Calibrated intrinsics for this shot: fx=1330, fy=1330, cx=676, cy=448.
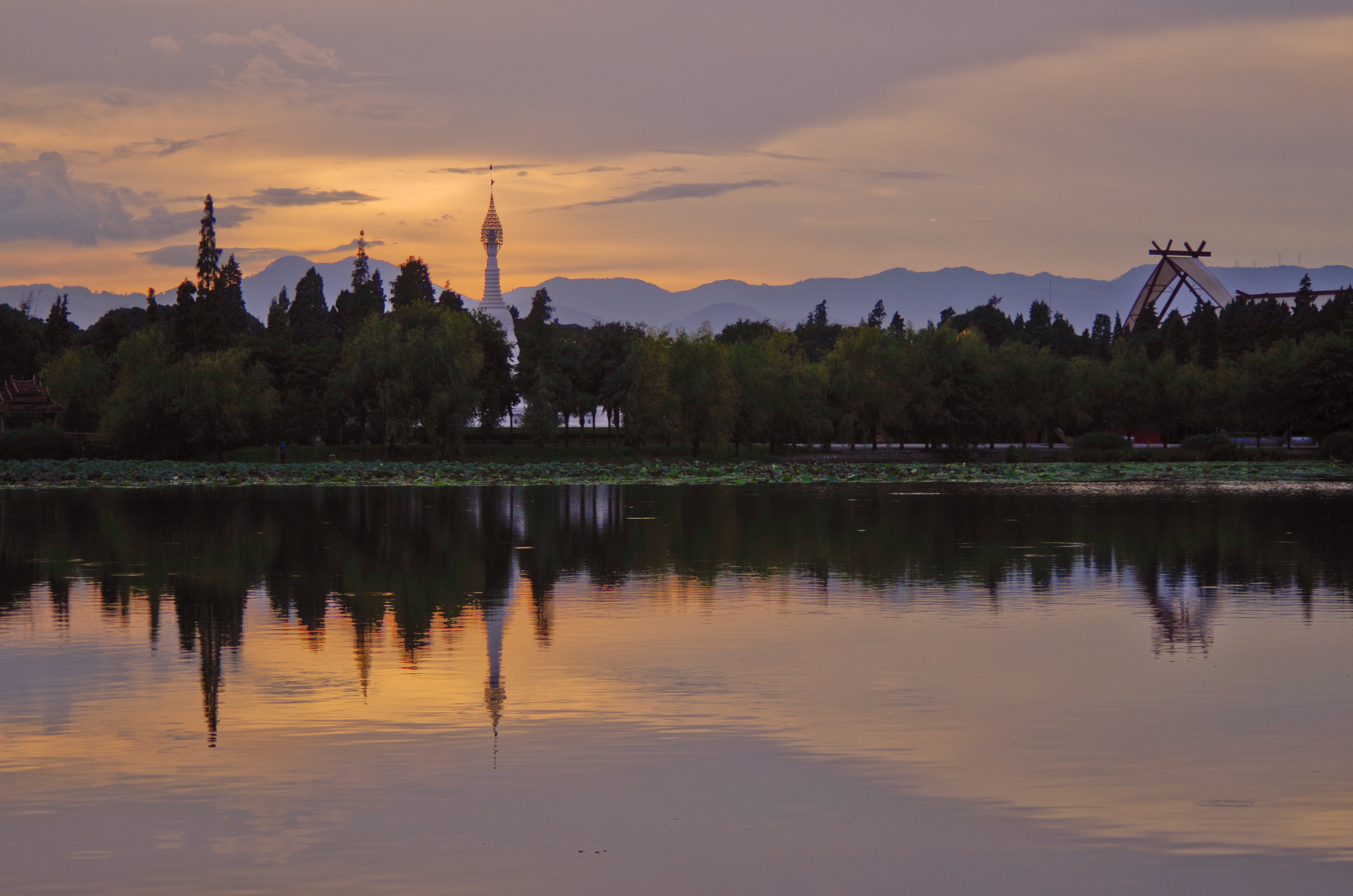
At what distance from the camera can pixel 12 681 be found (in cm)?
1334

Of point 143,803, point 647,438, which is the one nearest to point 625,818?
point 143,803

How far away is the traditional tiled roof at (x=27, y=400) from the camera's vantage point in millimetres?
92250

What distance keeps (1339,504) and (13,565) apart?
35.3m

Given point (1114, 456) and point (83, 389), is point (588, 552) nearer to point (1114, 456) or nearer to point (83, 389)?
point (1114, 456)

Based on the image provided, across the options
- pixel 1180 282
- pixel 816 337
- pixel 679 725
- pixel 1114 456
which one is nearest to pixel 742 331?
pixel 816 337

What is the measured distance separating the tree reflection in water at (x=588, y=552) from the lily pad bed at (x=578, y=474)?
12021 mm

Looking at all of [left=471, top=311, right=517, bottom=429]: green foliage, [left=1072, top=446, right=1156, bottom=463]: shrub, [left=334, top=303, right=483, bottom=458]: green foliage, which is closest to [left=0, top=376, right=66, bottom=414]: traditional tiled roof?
[left=471, top=311, right=517, bottom=429]: green foliage

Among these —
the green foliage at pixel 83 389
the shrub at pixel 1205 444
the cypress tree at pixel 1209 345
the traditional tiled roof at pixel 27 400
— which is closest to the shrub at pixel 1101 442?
the shrub at pixel 1205 444

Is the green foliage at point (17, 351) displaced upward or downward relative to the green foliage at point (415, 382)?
upward

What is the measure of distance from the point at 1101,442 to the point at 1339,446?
48.2 ft

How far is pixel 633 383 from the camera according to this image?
257 feet

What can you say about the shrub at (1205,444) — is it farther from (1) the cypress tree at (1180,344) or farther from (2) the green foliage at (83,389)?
(2) the green foliage at (83,389)

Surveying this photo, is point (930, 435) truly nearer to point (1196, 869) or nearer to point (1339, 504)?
point (1339, 504)

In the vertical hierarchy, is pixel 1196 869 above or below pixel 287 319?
below
